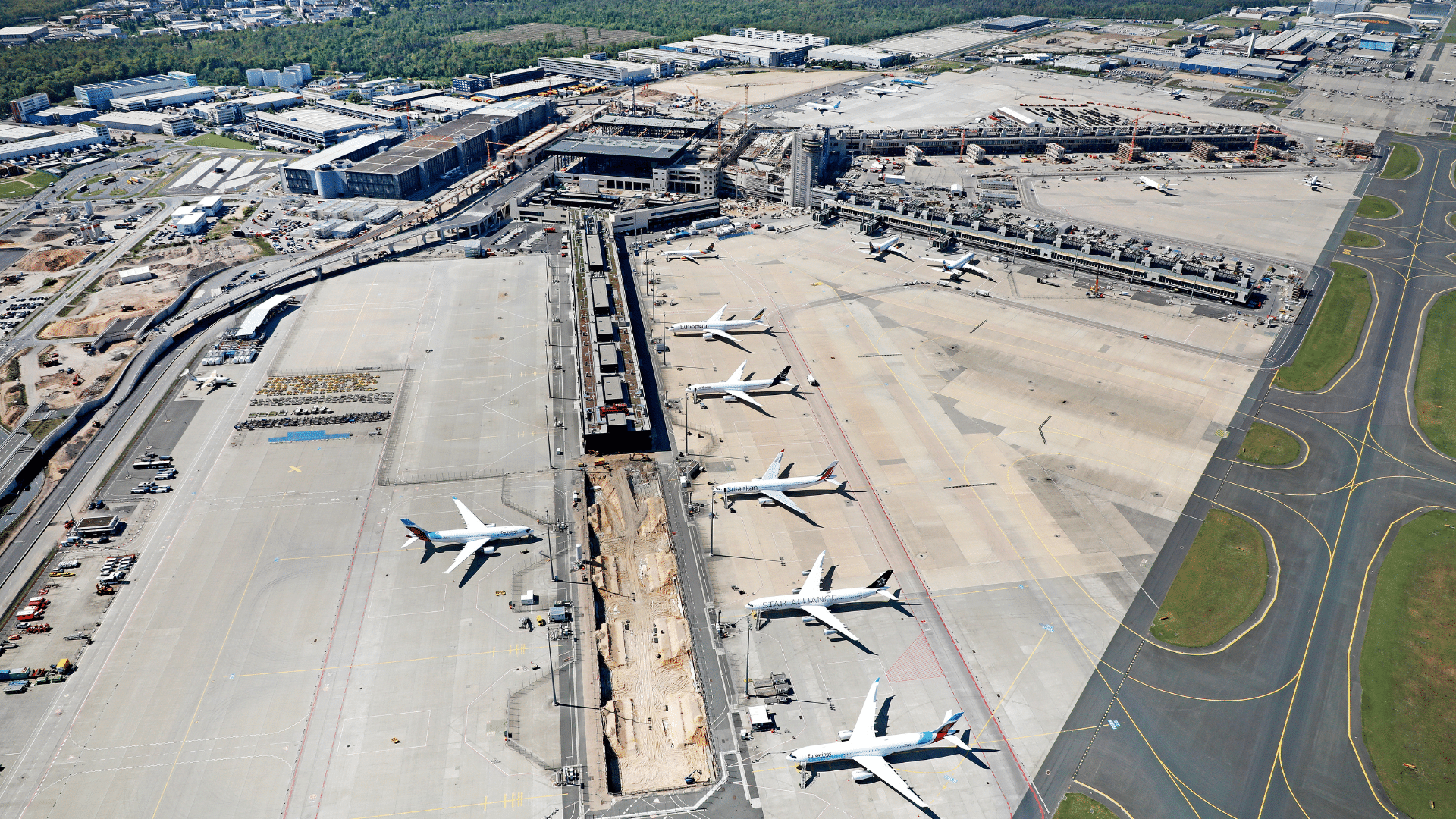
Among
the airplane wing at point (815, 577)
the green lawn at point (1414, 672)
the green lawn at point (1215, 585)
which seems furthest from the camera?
the airplane wing at point (815, 577)

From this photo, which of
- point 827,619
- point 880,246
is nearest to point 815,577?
point 827,619

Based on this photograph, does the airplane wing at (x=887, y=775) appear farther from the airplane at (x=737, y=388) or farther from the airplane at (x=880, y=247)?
the airplane at (x=880, y=247)

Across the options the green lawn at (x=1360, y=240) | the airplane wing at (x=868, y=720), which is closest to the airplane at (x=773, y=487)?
the airplane wing at (x=868, y=720)

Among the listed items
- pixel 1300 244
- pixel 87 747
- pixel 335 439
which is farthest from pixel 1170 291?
pixel 87 747

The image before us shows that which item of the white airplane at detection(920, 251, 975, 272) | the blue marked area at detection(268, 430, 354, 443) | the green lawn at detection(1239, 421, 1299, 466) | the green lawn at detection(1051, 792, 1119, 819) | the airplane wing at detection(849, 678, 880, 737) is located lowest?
the green lawn at detection(1051, 792, 1119, 819)

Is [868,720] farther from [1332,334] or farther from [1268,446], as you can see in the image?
[1332,334]

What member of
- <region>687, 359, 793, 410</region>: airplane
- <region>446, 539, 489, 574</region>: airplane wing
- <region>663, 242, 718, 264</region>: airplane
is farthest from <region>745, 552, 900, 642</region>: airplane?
<region>663, 242, 718, 264</region>: airplane

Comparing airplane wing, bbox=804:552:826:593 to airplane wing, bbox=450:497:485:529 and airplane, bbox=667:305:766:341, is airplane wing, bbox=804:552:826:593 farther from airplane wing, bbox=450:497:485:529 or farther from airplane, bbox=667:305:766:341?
airplane, bbox=667:305:766:341
